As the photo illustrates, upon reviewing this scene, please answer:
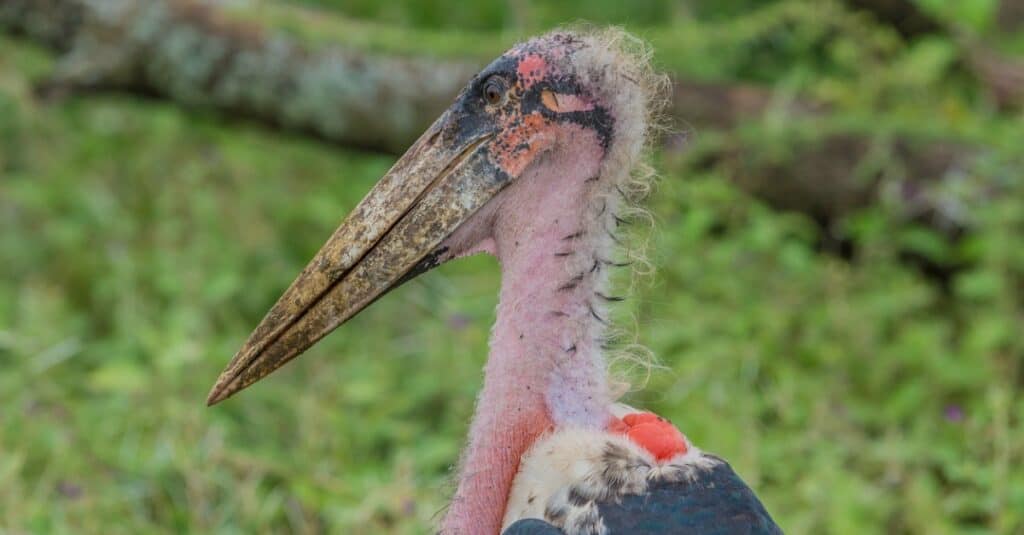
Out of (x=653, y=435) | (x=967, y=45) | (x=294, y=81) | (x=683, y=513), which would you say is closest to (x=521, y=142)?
(x=653, y=435)

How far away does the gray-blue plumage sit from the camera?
2014 mm

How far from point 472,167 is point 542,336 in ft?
0.96

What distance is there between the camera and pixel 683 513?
2.03 m

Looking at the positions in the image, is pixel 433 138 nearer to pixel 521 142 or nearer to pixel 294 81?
pixel 521 142

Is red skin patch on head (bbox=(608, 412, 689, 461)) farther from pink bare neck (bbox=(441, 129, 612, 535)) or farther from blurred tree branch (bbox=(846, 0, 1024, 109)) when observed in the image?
blurred tree branch (bbox=(846, 0, 1024, 109))

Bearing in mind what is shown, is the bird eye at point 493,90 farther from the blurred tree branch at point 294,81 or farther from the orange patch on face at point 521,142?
the blurred tree branch at point 294,81

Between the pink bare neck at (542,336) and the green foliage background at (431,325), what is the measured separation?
271 millimetres

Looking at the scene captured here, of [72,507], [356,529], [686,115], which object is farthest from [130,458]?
[686,115]

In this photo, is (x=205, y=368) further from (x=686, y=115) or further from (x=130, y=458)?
(x=686, y=115)

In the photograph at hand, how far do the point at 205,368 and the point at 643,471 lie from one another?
87.4 inches

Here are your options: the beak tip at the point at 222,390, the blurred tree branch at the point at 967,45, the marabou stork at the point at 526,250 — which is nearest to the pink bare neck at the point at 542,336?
the marabou stork at the point at 526,250

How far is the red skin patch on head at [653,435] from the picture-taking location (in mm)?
2158

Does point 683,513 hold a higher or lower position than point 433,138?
lower

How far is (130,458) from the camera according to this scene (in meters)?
3.64
